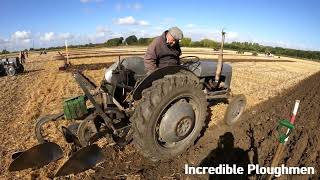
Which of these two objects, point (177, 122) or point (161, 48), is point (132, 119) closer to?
point (177, 122)

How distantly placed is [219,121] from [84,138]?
3.59 m

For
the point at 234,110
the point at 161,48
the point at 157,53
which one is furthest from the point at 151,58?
the point at 234,110

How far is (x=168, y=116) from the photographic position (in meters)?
4.57

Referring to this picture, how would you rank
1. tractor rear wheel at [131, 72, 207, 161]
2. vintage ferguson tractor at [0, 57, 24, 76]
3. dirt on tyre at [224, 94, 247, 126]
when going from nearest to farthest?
1. tractor rear wheel at [131, 72, 207, 161]
2. dirt on tyre at [224, 94, 247, 126]
3. vintage ferguson tractor at [0, 57, 24, 76]

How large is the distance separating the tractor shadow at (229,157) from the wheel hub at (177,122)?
0.61 meters

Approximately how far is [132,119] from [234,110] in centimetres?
344

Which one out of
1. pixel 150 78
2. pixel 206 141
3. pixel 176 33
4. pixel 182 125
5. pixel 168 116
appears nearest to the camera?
pixel 150 78

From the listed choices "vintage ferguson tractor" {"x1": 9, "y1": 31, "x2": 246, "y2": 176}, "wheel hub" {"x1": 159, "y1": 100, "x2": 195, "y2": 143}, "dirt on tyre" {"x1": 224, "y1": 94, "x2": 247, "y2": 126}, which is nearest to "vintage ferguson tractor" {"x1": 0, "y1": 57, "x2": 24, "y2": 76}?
"vintage ferguson tractor" {"x1": 9, "y1": 31, "x2": 246, "y2": 176}

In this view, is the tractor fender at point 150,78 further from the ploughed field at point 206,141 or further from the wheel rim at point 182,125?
the ploughed field at point 206,141

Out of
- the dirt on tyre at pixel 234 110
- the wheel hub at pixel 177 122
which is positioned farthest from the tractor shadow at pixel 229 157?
the dirt on tyre at pixel 234 110

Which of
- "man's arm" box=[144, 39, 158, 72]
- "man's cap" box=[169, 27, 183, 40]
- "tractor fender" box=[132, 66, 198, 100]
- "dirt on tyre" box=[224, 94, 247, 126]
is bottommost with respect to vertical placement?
"dirt on tyre" box=[224, 94, 247, 126]

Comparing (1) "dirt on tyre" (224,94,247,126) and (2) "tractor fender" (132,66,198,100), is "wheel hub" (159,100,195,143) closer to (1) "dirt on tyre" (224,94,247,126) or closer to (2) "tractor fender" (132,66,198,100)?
(2) "tractor fender" (132,66,198,100)

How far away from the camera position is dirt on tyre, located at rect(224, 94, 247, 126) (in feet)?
22.2

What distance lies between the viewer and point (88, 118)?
447cm
